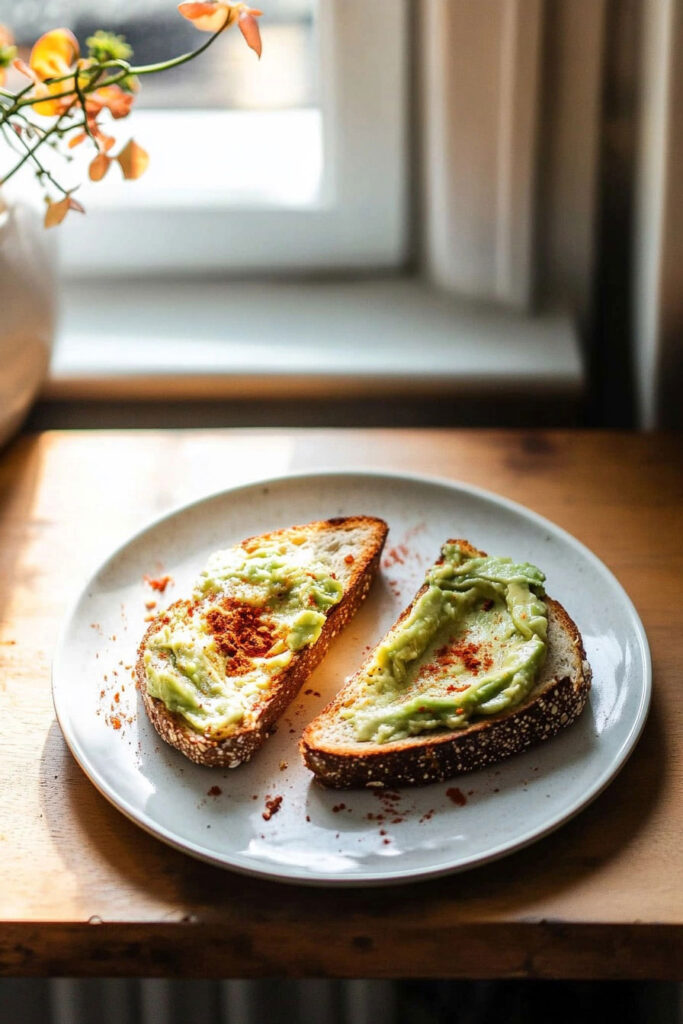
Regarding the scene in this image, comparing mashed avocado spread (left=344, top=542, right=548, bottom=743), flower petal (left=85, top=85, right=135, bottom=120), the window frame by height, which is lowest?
mashed avocado spread (left=344, top=542, right=548, bottom=743)

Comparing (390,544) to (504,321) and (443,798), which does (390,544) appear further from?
(504,321)

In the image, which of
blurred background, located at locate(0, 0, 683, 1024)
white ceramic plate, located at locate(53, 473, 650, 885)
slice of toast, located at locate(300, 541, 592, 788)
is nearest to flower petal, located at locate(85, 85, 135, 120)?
blurred background, located at locate(0, 0, 683, 1024)

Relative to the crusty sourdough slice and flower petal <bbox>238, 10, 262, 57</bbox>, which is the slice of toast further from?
flower petal <bbox>238, 10, 262, 57</bbox>

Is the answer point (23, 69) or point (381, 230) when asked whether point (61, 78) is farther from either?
point (381, 230)

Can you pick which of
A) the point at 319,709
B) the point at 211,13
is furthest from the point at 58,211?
the point at 319,709

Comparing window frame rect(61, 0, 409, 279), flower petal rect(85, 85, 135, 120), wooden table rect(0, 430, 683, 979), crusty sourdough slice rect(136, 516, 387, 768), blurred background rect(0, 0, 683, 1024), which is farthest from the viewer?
window frame rect(61, 0, 409, 279)

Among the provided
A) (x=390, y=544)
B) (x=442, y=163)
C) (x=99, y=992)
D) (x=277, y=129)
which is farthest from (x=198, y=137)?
(x=99, y=992)
